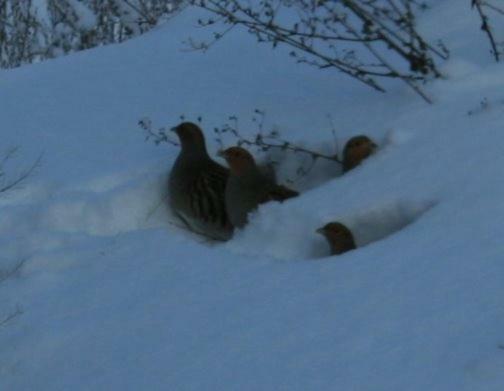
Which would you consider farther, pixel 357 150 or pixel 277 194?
pixel 277 194

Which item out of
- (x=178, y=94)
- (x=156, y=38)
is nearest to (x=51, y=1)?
(x=156, y=38)

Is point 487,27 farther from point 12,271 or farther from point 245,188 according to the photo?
point 12,271

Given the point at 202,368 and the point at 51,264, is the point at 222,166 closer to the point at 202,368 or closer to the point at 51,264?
the point at 51,264

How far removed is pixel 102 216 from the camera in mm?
6051

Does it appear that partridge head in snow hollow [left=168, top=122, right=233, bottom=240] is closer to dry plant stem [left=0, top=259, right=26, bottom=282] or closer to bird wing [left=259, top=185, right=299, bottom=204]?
bird wing [left=259, top=185, right=299, bottom=204]

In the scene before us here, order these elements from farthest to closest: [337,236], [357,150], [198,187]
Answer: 1. [198,187]
2. [357,150]
3. [337,236]

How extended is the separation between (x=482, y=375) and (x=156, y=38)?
16.8 feet

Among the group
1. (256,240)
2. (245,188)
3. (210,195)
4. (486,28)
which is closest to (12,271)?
(256,240)

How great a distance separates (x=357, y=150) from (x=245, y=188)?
0.64 metres

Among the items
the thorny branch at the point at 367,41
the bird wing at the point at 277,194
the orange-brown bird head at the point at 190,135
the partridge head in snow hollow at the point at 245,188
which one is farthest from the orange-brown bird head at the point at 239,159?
the thorny branch at the point at 367,41

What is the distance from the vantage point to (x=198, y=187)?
644 centimetres

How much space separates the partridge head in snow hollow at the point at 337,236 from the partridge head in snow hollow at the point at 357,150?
2.17 feet

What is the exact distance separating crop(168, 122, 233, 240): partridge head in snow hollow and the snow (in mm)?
91

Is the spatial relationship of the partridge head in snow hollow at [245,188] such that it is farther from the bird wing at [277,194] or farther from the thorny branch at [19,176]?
the thorny branch at [19,176]
